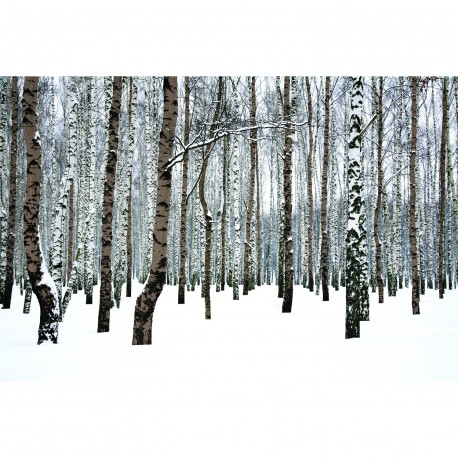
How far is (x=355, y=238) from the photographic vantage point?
18.1ft

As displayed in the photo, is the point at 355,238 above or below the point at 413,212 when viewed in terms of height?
below

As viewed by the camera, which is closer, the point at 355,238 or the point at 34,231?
the point at 34,231

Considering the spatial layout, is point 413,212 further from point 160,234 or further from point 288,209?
point 160,234

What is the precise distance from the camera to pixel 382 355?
182 inches

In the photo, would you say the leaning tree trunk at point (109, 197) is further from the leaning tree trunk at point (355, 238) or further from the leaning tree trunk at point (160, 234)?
the leaning tree trunk at point (355, 238)

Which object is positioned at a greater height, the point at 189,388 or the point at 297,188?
the point at 297,188

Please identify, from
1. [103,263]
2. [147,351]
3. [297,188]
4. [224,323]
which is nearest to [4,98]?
[103,263]

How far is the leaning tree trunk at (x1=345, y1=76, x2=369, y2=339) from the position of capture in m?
5.51

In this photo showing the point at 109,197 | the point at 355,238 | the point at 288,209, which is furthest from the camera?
the point at 288,209

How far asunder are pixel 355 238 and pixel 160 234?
2.74 meters

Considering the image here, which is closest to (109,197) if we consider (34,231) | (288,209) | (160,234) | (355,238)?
(34,231)

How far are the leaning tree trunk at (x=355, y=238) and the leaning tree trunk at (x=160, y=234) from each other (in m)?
2.58
